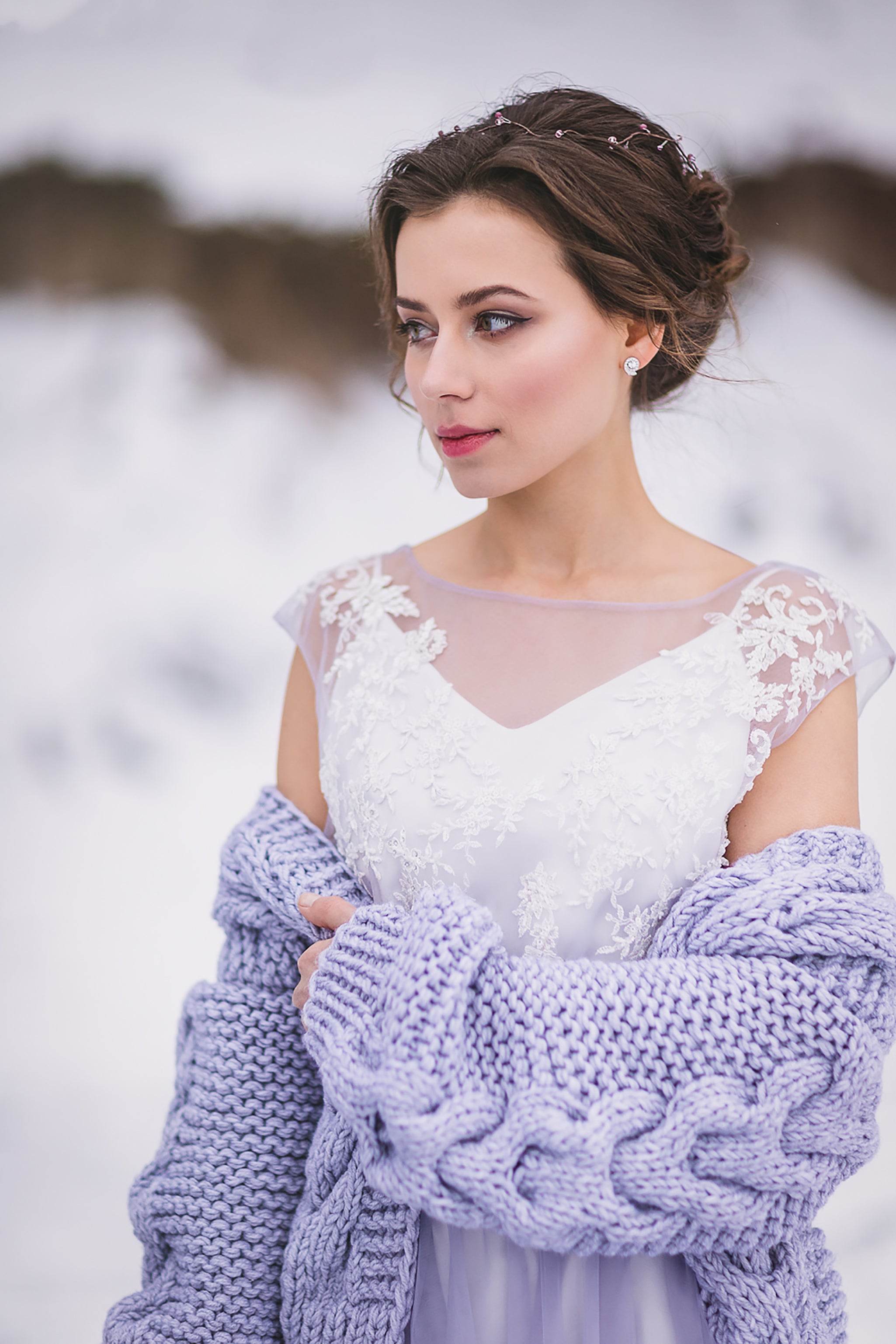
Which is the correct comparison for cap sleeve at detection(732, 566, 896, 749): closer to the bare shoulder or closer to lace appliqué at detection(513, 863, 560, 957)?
the bare shoulder

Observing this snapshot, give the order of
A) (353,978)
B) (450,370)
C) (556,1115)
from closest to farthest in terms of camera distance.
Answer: (556,1115), (353,978), (450,370)

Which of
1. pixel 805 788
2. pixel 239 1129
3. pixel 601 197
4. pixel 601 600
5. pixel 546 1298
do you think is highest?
pixel 601 197

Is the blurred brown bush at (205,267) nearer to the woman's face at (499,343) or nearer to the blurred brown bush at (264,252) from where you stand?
the blurred brown bush at (264,252)

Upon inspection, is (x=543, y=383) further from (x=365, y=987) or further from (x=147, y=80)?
(x=147, y=80)

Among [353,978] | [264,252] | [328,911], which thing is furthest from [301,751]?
[264,252]

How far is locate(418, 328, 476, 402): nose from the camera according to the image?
1196mm

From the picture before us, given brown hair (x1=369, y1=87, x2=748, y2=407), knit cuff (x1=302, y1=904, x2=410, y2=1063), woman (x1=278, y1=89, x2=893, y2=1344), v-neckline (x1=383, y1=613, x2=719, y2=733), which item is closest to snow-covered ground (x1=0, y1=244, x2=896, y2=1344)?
brown hair (x1=369, y1=87, x2=748, y2=407)

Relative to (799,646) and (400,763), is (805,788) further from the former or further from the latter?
(400,763)

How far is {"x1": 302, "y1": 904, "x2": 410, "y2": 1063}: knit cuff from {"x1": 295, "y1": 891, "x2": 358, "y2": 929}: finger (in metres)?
0.05

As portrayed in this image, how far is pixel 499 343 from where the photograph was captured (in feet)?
3.95

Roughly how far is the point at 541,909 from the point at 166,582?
60.4 inches

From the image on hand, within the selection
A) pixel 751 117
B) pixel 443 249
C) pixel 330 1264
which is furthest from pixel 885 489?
pixel 330 1264

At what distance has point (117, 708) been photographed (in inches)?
97.0

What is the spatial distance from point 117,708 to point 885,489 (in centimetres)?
165
